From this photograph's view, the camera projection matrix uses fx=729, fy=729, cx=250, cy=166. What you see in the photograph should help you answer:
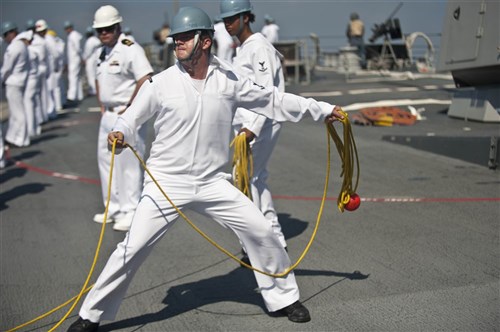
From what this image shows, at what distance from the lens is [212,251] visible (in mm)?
7047

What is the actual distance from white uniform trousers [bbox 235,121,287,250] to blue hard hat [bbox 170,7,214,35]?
6.05 feet

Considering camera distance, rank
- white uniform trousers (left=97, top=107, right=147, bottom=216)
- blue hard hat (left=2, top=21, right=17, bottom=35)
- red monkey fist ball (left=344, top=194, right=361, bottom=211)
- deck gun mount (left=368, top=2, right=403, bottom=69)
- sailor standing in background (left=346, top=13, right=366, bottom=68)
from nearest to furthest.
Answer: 1. red monkey fist ball (left=344, top=194, right=361, bottom=211)
2. white uniform trousers (left=97, top=107, right=147, bottom=216)
3. blue hard hat (left=2, top=21, right=17, bottom=35)
4. deck gun mount (left=368, top=2, right=403, bottom=69)
5. sailor standing in background (left=346, top=13, right=366, bottom=68)

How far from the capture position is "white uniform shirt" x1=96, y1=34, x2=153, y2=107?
7.82m

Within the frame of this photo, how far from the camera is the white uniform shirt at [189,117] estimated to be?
15.9 ft

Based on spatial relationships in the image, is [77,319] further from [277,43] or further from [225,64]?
[277,43]

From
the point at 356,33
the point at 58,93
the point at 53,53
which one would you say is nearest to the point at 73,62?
the point at 58,93

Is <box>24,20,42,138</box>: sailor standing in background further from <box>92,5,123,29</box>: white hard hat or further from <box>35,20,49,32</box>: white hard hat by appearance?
<box>92,5,123,29</box>: white hard hat

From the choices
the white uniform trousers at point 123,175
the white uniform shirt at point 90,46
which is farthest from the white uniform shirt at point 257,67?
the white uniform shirt at point 90,46

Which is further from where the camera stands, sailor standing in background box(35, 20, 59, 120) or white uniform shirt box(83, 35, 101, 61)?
white uniform shirt box(83, 35, 101, 61)

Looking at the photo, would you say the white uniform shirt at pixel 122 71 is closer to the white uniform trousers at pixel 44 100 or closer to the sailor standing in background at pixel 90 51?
the white uniform trousers at pixel 44 100

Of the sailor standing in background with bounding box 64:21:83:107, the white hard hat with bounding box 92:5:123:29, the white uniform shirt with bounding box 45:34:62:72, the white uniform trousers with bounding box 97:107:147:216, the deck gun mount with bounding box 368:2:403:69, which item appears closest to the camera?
the white hard hat with bounding box 92:5:123:29

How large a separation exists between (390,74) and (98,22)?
2008cm

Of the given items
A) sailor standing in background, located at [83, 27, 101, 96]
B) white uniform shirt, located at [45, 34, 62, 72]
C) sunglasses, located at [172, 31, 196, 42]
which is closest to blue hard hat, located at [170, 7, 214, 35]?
sunglasses, located at [172, 31, 196, 42]

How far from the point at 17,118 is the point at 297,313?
1128 cm
